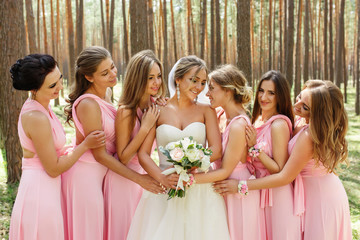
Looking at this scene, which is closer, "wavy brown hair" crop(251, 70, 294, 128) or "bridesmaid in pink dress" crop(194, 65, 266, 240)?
"bridesmaid in pink dress" crop(194, 65, 266, 240)

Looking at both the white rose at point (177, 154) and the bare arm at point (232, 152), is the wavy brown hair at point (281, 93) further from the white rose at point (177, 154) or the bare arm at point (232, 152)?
the white rose at point (177, 154)

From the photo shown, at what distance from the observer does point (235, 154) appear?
3.09 m

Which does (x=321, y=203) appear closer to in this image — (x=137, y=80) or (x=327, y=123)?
(x=327, y=123)

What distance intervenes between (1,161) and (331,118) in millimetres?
7415

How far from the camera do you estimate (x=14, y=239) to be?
288cm

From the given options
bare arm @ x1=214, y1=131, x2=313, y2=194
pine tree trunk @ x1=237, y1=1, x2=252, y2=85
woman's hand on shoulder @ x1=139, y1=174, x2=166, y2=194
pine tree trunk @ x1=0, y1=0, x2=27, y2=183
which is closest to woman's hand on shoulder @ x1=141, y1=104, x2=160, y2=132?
woman's hand on shoulder @ x1=139, y1=174, x2=166, y2=194

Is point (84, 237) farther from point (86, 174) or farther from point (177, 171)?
point (177, 171)

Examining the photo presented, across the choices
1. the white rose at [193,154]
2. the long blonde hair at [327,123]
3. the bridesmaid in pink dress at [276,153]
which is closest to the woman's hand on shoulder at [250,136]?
the bridesmaid in pink dress at [276,153]

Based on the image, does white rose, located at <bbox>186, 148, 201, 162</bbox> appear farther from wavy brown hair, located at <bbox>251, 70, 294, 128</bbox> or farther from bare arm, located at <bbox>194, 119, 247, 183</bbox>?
wavy brown hair, located at <bbox>251, 70, 294, 128</bbox>

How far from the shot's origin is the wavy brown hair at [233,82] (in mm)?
3299

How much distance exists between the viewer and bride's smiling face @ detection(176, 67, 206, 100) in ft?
10.6

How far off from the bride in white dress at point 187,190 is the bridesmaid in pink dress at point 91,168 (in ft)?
0.64

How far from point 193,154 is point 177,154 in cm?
12

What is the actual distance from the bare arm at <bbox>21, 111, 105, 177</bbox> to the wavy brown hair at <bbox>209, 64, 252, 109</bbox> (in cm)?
146
